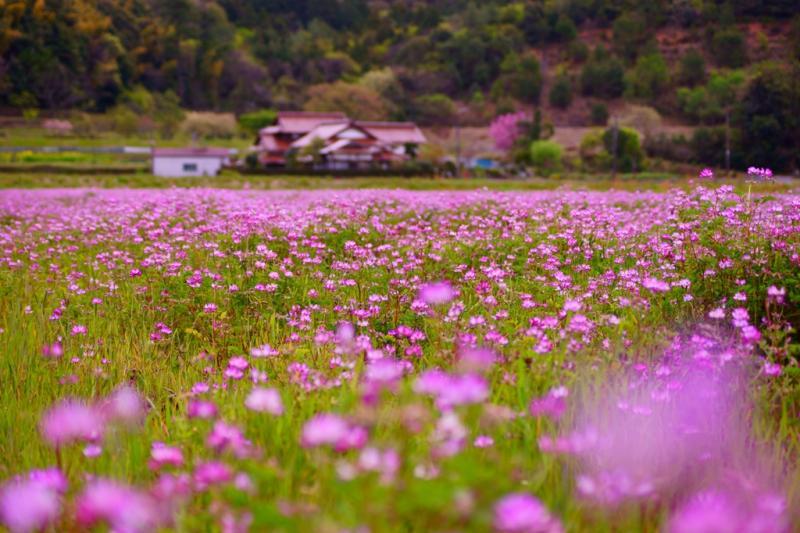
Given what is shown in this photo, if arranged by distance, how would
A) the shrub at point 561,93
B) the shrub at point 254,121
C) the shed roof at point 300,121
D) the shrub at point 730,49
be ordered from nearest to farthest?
the shed roof at point 300,121
the shrub at point 254,121
the shrub at point 730,49
the shrub at point 561,93

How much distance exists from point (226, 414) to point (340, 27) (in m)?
154

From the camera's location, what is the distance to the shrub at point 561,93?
10831 cm

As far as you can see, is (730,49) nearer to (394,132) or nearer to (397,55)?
(397,55)

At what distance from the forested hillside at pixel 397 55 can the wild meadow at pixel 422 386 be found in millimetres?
77663

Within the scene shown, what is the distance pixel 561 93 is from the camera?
10869cm

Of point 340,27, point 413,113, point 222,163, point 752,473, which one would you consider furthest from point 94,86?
point 752,473

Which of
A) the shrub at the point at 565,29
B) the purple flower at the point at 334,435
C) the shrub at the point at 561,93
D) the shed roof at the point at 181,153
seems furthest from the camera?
the shrub at the point at 565,29

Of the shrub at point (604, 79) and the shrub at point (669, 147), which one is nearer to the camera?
the shrub at point (669, 147)

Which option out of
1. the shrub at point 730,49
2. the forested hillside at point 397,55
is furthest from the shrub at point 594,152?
the shrub at point 730,49

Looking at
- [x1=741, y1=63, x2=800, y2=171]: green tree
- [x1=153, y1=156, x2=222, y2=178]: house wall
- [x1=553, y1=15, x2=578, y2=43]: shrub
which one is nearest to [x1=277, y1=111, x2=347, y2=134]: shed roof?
[x1=153, y1=156, x2=222, y2=178]: house wall

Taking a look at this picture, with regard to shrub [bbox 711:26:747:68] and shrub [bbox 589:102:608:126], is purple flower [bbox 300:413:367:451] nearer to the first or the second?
shrub [bbox 589:102:608:126]

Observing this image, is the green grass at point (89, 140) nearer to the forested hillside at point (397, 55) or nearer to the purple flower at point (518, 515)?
the forested hillside at point (397, 55)

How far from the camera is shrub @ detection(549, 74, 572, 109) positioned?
355ft

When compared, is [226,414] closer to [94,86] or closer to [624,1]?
[94,86]
